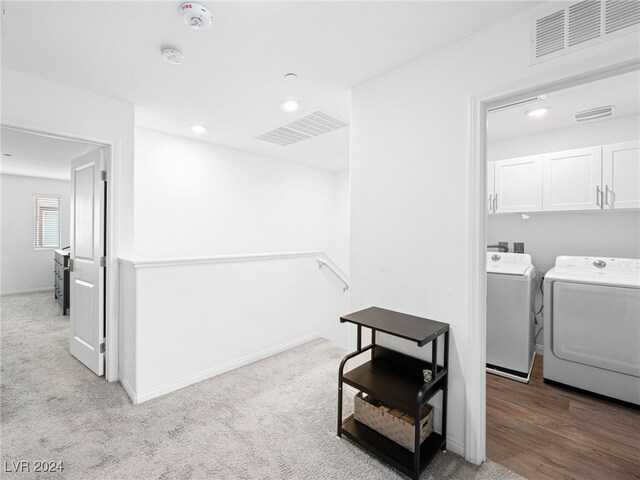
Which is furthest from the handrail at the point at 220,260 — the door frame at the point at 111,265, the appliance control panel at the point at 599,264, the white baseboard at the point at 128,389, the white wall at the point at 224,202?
the appliance control panel at the point at 599,264

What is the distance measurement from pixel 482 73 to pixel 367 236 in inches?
48.4

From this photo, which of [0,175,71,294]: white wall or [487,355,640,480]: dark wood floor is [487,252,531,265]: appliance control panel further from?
[0,175,71,294]: white wall

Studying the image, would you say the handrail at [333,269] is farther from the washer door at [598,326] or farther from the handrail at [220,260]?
the washer door at [598,326]

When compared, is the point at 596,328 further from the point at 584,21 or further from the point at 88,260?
the point at 88,260

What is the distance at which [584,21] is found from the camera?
1.45 meters

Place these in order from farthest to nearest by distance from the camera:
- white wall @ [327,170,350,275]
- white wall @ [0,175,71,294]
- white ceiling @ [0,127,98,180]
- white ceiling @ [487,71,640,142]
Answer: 1. white wall @ [0,175,71,294]
2. white wall @ [327,170,350,275]
3. white ceiling @ [0,127,98,180]
4. white ceiling @ [487,71,640,142]

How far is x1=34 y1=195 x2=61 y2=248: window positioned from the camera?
6.50 metres

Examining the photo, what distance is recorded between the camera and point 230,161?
4301 millimetres

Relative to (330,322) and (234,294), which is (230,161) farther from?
(330,322)

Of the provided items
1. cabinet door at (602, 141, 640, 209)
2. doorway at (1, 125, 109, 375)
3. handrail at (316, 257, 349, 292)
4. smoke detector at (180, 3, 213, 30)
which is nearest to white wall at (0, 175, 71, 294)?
doorway at (1, 125, 109, 375)

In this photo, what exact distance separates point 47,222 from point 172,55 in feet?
22.4

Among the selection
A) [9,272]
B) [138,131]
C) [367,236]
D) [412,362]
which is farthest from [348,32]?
[9,272]

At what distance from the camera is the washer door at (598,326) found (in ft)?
7.60

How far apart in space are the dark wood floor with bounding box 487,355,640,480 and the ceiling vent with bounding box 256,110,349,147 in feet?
9.60
